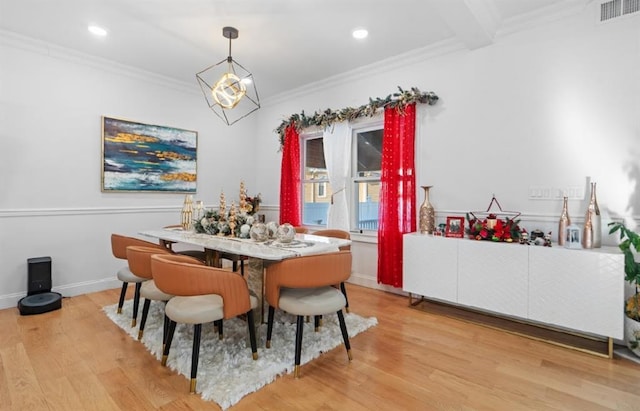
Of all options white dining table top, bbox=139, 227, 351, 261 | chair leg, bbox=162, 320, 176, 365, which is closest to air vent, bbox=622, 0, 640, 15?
white dining table top, bbox=139, 227, 351, 261

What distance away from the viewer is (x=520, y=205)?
3051 millimetres

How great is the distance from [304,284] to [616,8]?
3341mm

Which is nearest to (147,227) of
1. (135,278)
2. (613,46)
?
(135,278)

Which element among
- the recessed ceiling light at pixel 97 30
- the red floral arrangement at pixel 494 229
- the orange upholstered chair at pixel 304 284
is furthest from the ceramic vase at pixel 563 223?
the recessed ceiling light at pixel 97 30

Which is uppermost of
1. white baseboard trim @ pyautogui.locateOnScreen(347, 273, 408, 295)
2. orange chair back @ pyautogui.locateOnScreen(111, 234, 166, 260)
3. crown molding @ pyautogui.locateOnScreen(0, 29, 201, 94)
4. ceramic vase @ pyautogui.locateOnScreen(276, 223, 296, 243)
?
crown molding @ pyautogui.locateOnScreen(0, 29, 201, 94)

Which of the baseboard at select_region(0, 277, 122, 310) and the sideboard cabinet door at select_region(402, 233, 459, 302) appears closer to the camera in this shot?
the sideboard cabinet door at select_region(402, 233, 459, 302)

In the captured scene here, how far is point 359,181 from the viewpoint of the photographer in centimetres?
439

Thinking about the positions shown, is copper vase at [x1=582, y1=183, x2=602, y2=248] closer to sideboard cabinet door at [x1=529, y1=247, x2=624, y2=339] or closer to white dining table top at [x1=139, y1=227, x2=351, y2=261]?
sideboard cabinet door at [x1=529, y1=247, x2=624, y2=339]

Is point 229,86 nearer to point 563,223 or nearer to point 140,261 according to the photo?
point 140,261

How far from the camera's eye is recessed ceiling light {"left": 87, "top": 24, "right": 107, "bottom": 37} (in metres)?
3.19

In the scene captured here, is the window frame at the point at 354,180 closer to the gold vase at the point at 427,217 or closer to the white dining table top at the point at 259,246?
the gold vase at the point at 427,217

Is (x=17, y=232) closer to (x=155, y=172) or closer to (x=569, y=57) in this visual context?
(x=155, y=172)


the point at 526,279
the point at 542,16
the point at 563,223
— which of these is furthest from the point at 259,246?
the point at 542,16

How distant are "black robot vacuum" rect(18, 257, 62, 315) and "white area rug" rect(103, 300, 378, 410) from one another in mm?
669
